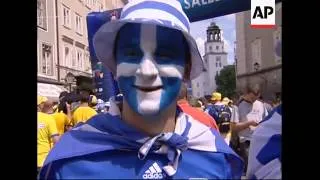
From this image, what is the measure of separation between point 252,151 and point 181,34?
459 millimetres

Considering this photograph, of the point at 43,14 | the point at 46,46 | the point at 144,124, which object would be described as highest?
the point at 43,14

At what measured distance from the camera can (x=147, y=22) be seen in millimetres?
1746

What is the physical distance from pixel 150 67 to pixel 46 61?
69cm

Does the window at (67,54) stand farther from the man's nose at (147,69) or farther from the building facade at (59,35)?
the man's nose at (147,69)

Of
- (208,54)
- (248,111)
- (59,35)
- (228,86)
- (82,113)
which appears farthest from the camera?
(228,86)

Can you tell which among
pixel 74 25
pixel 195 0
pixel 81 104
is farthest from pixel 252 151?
pixel 81 104

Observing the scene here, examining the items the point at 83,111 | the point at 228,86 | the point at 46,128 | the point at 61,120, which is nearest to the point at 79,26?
the point at 46,128

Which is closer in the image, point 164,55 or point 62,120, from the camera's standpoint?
point 164,55

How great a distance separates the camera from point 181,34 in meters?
1.81

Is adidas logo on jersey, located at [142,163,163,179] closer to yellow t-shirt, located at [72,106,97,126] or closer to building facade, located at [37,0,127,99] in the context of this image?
building facade, located at [37,0,127,99]

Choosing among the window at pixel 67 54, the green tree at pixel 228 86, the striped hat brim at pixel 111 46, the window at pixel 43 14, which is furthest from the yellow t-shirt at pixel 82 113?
the green tree at pixel 228 86

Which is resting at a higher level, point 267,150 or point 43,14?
point 43,14

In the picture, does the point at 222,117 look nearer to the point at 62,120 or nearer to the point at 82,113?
the point at 82,113
